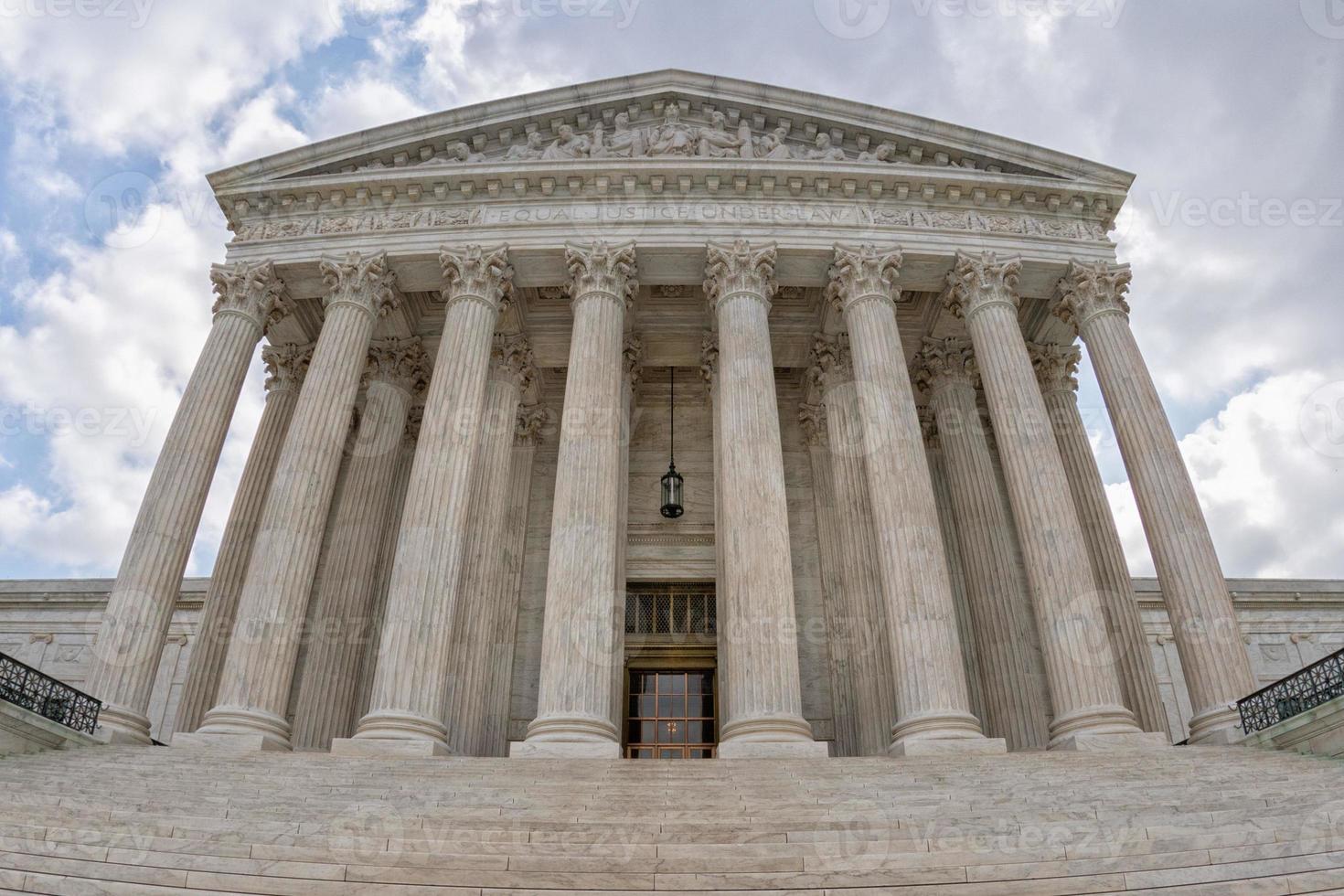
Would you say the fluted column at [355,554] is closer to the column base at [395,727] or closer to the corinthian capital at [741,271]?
the column base at [395,727]

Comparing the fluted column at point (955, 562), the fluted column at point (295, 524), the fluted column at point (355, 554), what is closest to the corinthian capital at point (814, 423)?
the fluted column at point (955, 562)

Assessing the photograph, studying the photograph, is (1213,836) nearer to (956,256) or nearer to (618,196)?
(956,256)

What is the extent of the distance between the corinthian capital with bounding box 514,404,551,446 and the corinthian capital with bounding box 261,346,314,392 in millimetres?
6486

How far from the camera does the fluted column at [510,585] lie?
22.9m

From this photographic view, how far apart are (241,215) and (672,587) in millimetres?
16544

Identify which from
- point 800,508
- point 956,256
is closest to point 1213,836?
point 956,256

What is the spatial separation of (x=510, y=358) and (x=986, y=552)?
14.7 meters

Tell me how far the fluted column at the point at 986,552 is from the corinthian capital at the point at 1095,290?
368cm

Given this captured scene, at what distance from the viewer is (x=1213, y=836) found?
872cm

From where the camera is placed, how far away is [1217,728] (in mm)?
16531

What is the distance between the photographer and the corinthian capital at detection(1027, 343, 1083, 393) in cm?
2561

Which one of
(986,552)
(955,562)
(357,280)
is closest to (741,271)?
(357,280)

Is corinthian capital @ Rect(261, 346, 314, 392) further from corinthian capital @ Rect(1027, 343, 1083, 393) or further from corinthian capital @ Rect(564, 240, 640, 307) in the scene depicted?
corinthian capital @ Rect(1027, 343, 1083, 393)

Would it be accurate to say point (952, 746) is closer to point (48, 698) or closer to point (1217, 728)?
point (1217, 728)
